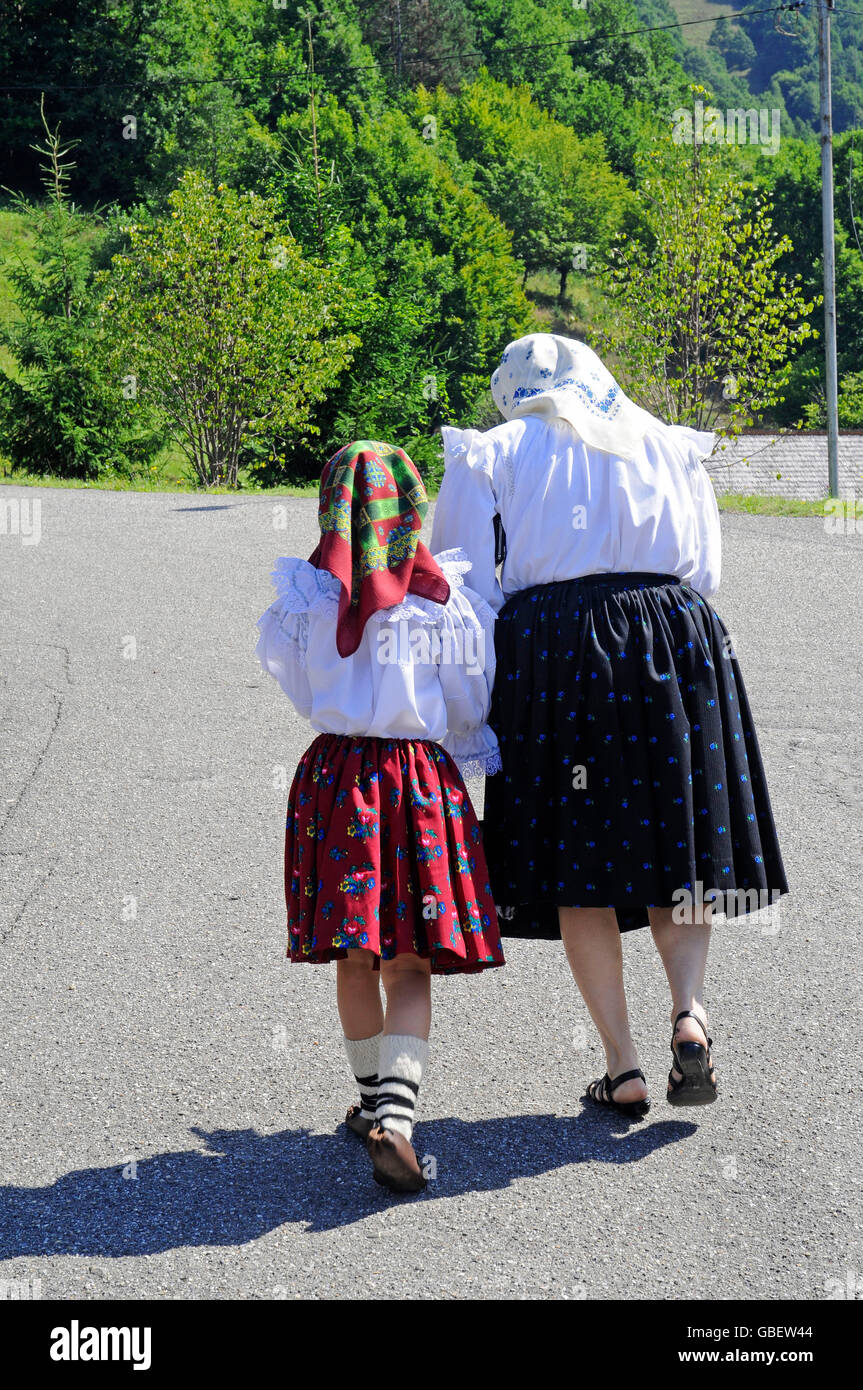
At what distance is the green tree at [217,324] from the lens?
21094 mm

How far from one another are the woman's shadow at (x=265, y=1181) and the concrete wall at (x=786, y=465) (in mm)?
27431

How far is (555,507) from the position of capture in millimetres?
3084

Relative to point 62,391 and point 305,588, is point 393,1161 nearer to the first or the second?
point 305,588

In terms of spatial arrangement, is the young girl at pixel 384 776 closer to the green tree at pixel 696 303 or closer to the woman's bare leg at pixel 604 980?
the woman's bare leg at pixel 604 980

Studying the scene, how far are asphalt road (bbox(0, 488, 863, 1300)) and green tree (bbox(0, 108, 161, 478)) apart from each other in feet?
61.6

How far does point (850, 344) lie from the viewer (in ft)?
218

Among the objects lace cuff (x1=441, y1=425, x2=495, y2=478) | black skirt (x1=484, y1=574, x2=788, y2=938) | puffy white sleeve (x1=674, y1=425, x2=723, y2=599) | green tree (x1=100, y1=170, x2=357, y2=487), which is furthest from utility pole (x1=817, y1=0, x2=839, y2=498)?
lace cuff (x1=441, y1=425, x2=495, y2=478)

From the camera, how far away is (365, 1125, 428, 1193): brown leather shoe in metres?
2.80

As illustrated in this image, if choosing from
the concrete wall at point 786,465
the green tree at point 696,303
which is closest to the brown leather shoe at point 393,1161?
the green tree at point 696,303

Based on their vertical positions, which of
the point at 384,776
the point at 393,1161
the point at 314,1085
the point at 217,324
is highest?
the point at 217,324

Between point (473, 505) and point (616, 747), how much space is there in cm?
66

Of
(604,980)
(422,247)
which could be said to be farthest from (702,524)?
(422,247)
